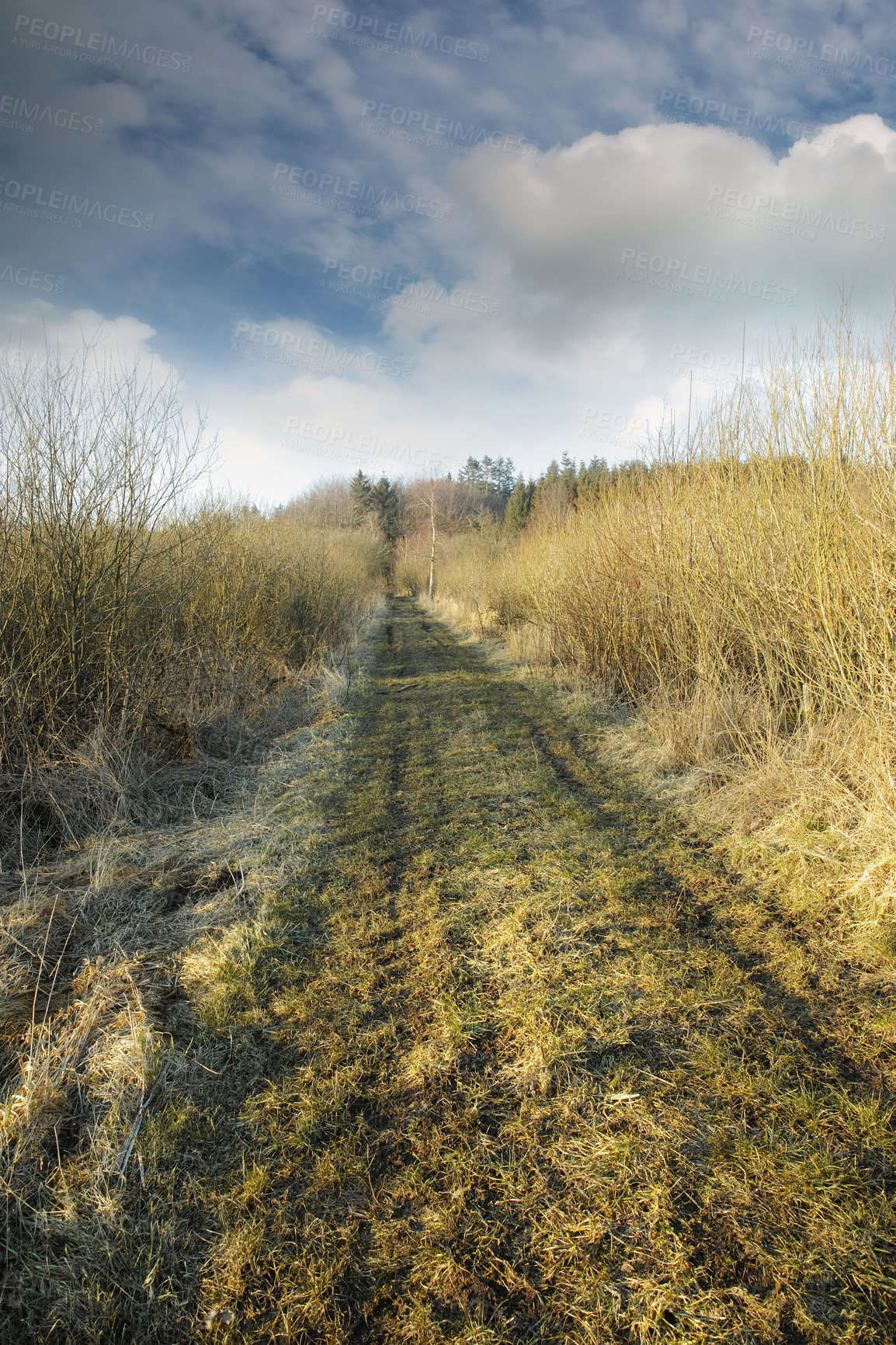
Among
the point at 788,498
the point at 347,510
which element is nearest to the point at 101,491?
the point at 788,498

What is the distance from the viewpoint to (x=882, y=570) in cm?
331

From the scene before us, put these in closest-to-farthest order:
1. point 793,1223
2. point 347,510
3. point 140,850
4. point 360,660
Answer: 1. point 793,1223
2. point 140,850
3. point 360,660
4. point 347,510

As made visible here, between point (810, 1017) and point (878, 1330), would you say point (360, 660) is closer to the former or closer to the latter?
point (810, 1017)

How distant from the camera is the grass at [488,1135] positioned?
55.9 inches

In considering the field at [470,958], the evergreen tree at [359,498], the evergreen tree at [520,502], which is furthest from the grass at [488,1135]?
the evergreen tree at [359,498]

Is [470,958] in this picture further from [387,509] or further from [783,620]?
[387,509]

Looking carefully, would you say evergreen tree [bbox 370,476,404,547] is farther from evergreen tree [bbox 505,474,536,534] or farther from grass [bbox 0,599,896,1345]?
grass [bbox 0,599,896,1345]

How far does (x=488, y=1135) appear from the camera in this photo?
6.07 feet

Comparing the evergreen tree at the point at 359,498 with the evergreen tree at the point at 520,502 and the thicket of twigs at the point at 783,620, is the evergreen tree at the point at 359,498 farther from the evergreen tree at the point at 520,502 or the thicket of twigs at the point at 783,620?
the thicket of twigs at the point at 783,620

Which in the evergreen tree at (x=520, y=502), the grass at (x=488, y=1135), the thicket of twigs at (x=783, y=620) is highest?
the evergreen tree at (x=520, y=502)

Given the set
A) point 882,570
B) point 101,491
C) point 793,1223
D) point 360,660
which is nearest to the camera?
point 793,1223

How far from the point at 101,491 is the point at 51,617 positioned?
110 centimetres

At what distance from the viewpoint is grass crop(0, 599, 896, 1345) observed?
1420 millimetres

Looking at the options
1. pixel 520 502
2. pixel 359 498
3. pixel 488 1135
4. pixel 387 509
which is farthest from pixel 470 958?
pixel 387 509
